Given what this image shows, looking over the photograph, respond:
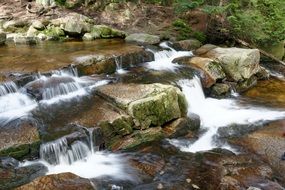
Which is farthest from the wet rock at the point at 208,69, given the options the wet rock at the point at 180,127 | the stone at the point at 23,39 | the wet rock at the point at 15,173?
the wet rock at the point at 15,173

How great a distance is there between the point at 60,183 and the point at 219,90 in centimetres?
777

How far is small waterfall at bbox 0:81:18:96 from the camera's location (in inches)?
377

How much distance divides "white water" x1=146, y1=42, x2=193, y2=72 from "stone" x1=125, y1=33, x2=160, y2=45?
366 mm

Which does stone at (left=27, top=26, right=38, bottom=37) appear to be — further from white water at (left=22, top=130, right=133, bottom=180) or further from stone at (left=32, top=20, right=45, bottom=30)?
white water at (left=22, top=130, right=133, bottom=180)

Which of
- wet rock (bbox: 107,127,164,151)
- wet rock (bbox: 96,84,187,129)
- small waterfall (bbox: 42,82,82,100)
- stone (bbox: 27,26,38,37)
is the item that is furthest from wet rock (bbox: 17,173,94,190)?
stone (bbox: 27,26,38,37)

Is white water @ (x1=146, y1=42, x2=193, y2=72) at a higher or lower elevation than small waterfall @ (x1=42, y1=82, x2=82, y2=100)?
lower

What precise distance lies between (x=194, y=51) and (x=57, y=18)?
23.4 ft

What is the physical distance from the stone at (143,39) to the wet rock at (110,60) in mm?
1624

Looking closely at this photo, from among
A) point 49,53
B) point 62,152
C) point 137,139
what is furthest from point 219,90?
point 62,152

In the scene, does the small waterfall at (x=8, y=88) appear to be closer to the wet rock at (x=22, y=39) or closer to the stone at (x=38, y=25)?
the wet rock at (x=22, y=39)

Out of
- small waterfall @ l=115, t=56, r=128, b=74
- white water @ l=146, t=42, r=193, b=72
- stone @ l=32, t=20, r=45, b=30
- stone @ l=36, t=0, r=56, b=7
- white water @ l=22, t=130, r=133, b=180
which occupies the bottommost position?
white water @ l=22, t=130, r=133, b=180

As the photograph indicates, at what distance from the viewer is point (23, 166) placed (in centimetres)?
759

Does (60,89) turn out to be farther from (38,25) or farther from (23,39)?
(38,25)

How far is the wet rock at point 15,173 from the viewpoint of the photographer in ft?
23.2
